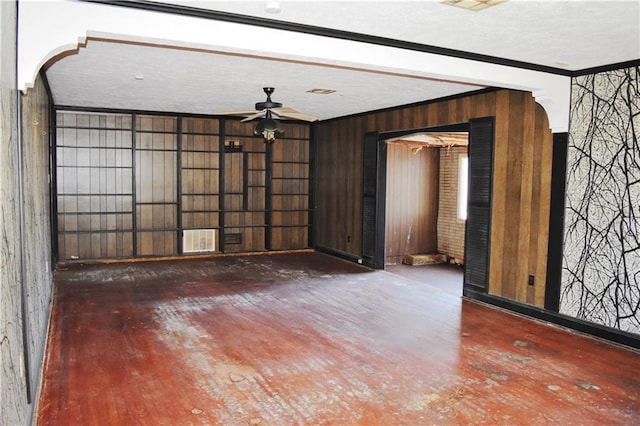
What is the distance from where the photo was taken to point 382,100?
23.5 feet

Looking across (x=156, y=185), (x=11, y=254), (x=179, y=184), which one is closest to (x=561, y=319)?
(x=11, y=254)


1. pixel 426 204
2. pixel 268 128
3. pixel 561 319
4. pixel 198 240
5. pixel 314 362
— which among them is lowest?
pixel 314 362

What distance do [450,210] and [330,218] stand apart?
2.32m

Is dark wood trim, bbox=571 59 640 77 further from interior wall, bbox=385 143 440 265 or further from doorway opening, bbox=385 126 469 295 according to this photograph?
interior wall, bbox=385 143 440 265

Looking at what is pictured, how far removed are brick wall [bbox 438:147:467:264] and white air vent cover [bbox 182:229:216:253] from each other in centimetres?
441

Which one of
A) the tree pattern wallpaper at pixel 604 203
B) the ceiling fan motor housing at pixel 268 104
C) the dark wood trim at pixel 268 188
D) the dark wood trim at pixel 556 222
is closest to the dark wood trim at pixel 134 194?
the dark wood trim at pixel 268 188

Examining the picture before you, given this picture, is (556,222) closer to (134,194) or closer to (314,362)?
(314,362)

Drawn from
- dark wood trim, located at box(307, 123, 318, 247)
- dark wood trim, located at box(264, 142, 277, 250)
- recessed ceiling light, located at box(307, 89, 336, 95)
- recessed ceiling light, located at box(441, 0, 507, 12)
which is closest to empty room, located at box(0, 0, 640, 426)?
recessed ceiling light, located at box(441, 0, 507, 12)

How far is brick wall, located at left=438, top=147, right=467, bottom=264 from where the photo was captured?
9477 mm

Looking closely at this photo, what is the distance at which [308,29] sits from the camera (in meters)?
3.75

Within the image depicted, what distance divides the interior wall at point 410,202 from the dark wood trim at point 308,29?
458 cm

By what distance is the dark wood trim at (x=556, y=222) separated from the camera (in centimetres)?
528

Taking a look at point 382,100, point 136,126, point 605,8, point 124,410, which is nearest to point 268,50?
point 605,8

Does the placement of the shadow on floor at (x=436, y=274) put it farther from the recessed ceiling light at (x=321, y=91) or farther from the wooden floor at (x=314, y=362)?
the recessed ceiling light at (x=321, y=91)
